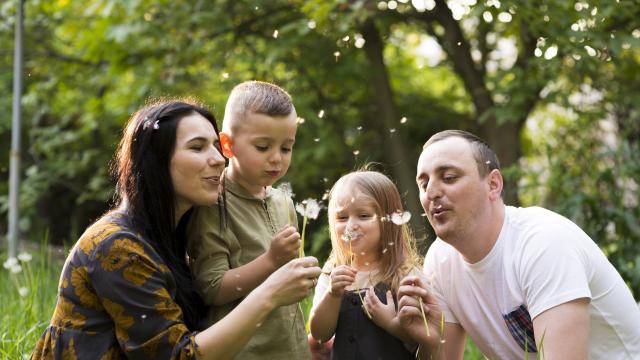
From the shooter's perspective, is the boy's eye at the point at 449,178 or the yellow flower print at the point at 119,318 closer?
the yellow flower print at the point at 119,318

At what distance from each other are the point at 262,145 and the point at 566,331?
43.9 inches

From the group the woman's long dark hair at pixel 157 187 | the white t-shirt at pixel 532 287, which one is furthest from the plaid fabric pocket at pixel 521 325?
the woman's long dark hair at pixel 157 187

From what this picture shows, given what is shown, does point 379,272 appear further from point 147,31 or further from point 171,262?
point 147,31

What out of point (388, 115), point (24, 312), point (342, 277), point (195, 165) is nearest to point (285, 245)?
point (342, 277)

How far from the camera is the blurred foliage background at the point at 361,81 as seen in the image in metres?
5.14

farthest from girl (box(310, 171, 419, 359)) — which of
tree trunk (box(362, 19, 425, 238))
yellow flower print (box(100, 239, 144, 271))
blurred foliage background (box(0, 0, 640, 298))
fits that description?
tree trunk (box(362, 19, 425, 238))

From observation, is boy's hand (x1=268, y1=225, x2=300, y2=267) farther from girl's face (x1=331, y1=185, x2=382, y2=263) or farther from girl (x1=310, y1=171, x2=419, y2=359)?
girl's face (x1=331, y1=185, x2=382, y2=263)

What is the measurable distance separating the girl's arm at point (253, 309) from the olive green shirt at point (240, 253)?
0.21 metres

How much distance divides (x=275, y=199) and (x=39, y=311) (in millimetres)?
1621

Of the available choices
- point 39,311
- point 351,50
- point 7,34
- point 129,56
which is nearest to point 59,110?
point 7,34

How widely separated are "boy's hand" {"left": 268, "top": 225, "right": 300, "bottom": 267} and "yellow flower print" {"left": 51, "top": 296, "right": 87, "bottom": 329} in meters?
0.58

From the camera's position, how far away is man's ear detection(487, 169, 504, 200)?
8.64ft

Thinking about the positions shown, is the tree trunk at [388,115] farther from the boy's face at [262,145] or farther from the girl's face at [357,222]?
the boy's face at [262,145]

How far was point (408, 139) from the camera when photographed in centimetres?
730
